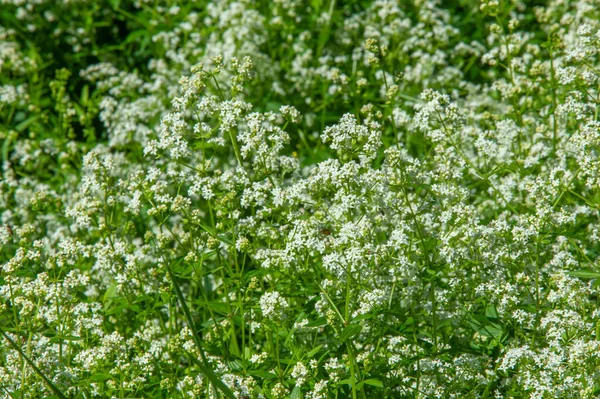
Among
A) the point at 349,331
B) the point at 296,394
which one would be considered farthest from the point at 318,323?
the point at 296,394

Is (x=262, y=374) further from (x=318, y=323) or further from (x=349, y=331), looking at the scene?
(x=349, y=331)

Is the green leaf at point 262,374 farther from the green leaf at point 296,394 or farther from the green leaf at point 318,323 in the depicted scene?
the green leaf at point 318,323

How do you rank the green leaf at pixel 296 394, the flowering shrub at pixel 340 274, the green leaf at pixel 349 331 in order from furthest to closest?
the flowering shrub at pixel 340 274
the green leaf at pixel 296 394
the green leaf at pixel 349 331

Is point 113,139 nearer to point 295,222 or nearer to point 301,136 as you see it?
point 301,136

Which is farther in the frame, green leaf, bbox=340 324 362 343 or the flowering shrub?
the flowering shrub

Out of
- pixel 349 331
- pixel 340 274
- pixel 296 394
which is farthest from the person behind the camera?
pixel 340 274

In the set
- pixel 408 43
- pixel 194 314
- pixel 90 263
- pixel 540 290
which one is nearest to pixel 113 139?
Answer: pixel 90 263

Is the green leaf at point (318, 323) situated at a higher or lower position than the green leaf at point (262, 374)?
higher

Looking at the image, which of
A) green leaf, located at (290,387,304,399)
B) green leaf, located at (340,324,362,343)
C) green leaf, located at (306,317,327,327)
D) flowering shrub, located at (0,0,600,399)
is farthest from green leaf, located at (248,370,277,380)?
green leaf, located at (340,324,362,343)

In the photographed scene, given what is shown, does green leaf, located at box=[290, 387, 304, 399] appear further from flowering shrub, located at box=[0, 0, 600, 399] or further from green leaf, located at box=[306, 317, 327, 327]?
green leaf, located at box=[306, 317, 327, 327]

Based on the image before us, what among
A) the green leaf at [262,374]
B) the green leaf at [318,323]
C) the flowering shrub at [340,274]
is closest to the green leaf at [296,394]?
the flowering shrub at [340,274]

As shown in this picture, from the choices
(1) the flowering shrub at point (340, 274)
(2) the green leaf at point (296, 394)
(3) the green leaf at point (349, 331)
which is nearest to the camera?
(3) the green leaf at point (349, 331)
